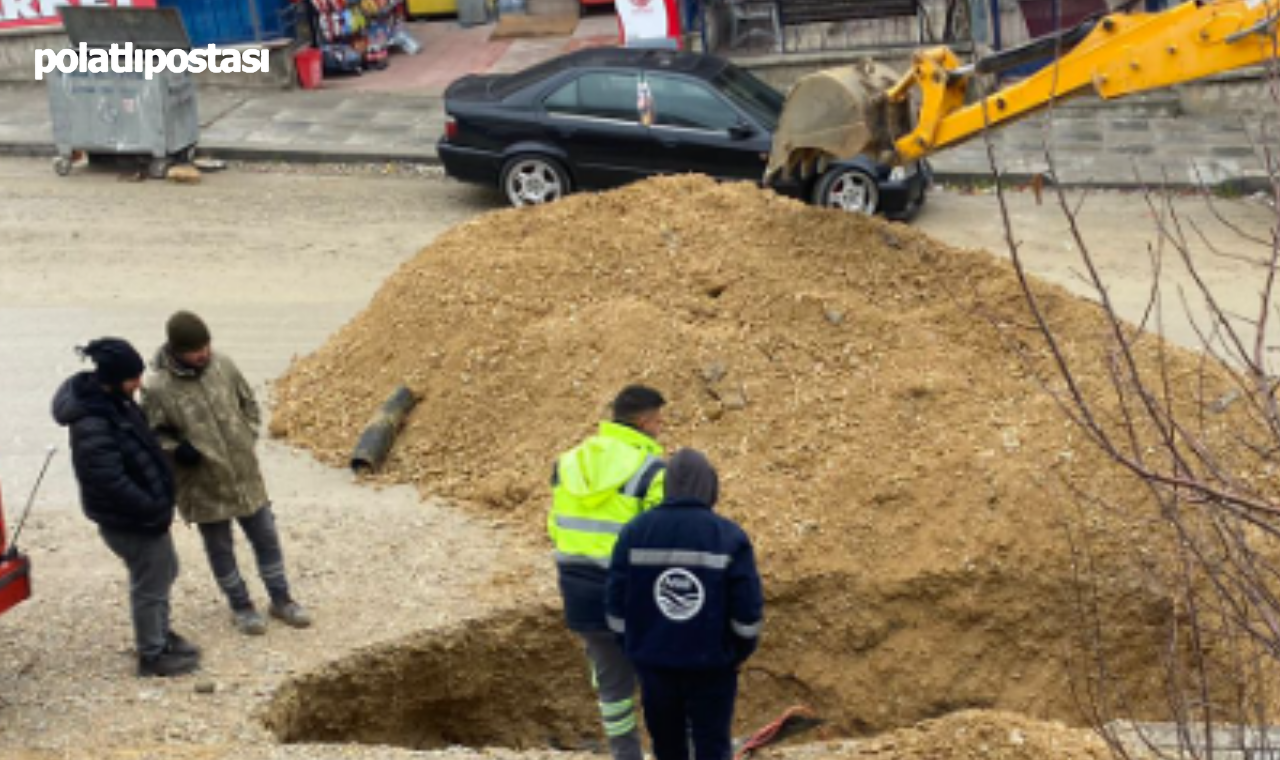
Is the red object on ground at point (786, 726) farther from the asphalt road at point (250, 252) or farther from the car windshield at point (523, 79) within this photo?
the car windshield at point (523, 79)

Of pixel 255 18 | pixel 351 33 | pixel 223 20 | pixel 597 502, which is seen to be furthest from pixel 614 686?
pixel 351 33

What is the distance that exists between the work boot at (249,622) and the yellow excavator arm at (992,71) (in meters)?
4.40

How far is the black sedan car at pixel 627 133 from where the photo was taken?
53.9 feet

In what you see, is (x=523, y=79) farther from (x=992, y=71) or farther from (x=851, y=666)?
(x=851, y=666)

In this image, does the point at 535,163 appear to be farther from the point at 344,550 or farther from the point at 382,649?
the point at 382,649

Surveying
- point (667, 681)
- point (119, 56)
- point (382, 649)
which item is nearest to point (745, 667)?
point (382, 649)

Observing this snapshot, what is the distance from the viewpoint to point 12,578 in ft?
26.1

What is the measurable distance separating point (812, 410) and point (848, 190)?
632 centimetres

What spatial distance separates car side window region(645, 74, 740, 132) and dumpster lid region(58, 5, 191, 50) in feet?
18.3

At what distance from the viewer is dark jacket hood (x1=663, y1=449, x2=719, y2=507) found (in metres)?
6.47

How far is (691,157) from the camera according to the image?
1659 centimetres

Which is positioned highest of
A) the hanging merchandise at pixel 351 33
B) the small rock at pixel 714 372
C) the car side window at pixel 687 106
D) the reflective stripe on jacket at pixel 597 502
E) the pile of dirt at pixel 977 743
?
the hanging merchandise at pixel 351 33

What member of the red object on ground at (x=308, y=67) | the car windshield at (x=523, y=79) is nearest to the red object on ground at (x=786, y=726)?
the car windshield at (x=523, y=79)

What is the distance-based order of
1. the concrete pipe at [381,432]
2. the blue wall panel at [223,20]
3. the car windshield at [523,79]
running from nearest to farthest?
1. the concrete pipe at [381,432]
2. the car windshield at [523,79]
3. the blue wall panel at [223,20]
